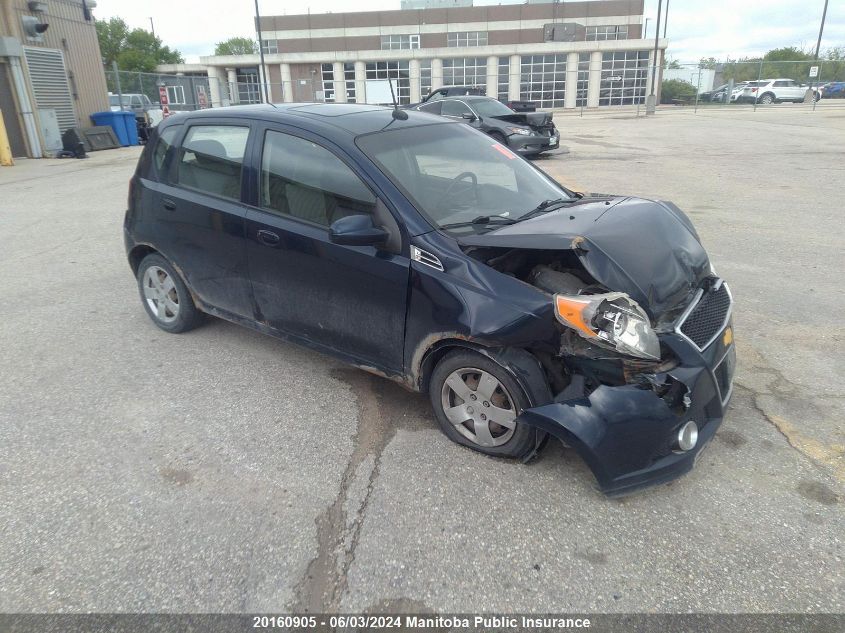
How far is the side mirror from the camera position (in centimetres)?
316

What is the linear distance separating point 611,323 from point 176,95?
3090cm

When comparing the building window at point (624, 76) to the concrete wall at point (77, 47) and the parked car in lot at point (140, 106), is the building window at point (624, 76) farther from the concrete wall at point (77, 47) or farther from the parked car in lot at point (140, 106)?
the concrete wall at point (77, 47)

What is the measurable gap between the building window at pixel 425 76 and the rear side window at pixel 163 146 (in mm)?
51874

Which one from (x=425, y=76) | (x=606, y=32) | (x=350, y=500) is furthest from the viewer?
(x=606, y=32)

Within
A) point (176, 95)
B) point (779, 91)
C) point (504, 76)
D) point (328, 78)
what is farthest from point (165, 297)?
point (328, 78)

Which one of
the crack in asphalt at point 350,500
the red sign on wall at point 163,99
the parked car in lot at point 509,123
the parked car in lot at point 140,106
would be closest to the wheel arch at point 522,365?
the crack in asphalt at point 350,500

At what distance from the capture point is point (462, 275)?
3055mm

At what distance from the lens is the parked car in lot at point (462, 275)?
276 cm

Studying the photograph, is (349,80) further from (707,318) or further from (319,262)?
(707,318)

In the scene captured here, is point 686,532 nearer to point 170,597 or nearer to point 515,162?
point 170,597

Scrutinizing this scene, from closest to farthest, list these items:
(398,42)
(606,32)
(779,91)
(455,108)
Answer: (455,108) → (779,91) → (606,32) → (398,42)

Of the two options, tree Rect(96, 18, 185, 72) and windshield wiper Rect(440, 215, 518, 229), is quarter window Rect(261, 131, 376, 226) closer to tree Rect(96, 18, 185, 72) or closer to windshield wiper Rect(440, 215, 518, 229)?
windshield wiper Rect(440, 215, 518, 229)

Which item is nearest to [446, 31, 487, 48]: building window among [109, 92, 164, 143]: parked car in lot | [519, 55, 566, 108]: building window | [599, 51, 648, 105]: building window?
[519, 55, 566, 108]: building window

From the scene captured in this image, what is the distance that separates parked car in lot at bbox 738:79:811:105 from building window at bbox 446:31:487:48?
980 inches
